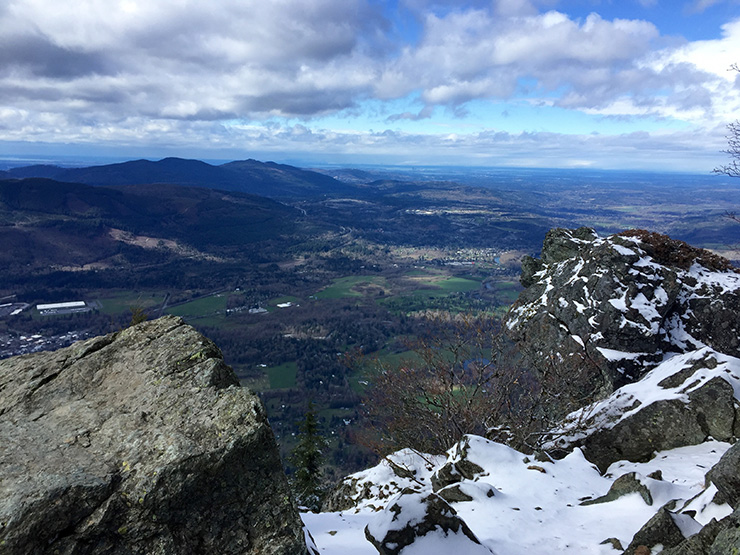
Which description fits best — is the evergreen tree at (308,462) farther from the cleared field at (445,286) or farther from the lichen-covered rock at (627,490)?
the cleared field at (445,286)

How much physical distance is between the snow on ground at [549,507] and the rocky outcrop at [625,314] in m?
6.54

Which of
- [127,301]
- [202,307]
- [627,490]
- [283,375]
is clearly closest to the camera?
[627,490]

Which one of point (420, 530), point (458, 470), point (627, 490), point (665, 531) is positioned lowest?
point (458, 470)

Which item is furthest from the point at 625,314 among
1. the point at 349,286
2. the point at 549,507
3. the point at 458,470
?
the point at 349,286

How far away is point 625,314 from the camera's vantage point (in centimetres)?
2247

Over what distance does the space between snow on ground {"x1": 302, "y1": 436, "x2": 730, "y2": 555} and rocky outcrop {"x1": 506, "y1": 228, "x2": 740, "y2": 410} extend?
257 inches

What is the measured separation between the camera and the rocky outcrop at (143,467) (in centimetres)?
468

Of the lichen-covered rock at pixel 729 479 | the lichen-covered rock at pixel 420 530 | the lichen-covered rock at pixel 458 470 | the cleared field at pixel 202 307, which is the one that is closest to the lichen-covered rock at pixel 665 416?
the lichen-covered rock at pixel 458 470

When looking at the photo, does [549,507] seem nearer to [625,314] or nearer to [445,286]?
[625,314]

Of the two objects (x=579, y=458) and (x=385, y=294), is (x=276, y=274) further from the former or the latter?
(x=579, y=458)

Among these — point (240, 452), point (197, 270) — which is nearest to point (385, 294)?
point (197, 270)

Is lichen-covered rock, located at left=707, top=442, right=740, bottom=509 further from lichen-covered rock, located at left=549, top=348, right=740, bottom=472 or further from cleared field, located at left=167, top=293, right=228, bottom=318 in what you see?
cleared field, located at left=167, top=293, right=228, bottom=318

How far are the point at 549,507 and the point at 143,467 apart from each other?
10.1 m

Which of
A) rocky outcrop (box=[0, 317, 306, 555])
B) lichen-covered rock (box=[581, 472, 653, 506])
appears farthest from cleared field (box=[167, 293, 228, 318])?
lichen-covered rock (box=[581, 472, 653, 506])
